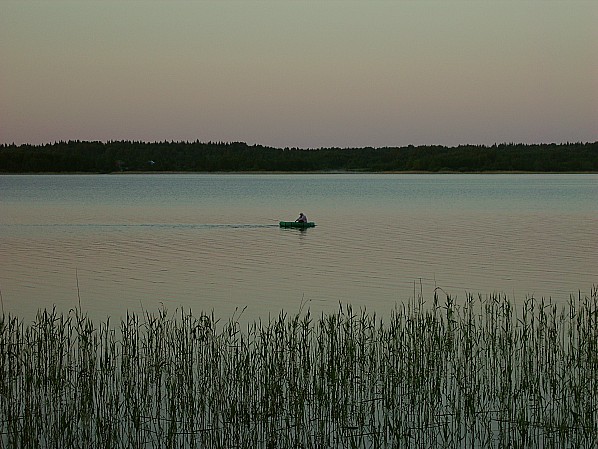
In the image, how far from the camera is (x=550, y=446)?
8328 mm

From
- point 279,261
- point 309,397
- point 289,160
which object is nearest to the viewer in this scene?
point 309,397

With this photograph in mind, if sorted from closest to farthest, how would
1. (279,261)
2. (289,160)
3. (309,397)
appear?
(309,397)
(279,261)
(289,160)

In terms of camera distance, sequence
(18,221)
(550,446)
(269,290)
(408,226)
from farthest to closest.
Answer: (18,221) < (408,226) < (269,290) < (550,446)

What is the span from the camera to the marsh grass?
8.56 m

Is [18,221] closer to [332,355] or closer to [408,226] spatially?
[408,226]

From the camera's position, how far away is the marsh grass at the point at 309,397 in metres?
8.56

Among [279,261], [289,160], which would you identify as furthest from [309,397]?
[289,160]

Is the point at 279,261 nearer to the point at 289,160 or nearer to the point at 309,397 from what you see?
the point at 309,397

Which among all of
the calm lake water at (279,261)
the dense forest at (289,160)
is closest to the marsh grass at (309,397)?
the calm lake water at (279,261)

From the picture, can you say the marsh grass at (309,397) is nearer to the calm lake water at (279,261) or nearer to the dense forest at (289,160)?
the calm lake water at (279,261)

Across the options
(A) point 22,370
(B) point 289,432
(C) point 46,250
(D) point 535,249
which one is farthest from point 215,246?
(B) point 289,432

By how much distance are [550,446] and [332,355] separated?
2.91 m

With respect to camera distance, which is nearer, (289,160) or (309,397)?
(309,397)

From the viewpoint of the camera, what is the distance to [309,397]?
31.5ft
